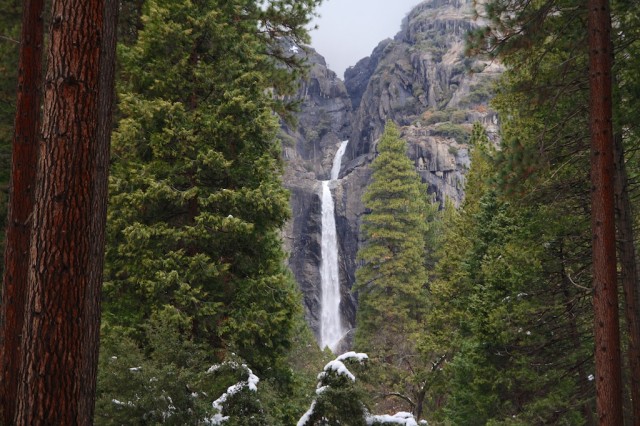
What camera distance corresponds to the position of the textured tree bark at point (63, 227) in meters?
2.95

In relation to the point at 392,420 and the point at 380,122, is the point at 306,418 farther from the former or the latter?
the point at 380,122

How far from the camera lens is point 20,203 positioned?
19.0 ft

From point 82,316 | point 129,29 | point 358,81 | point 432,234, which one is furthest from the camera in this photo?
point 358,81

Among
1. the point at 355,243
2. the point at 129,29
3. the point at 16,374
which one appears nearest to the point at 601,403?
the point at 16,374

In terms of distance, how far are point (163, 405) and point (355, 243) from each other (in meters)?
47.0

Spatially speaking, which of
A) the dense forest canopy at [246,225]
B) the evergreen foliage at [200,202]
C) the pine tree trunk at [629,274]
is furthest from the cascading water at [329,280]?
the pine tree trunk at [629,274]

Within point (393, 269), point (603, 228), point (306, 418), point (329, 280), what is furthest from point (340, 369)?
point (329, 280)

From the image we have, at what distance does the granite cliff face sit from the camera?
52250 millimetres

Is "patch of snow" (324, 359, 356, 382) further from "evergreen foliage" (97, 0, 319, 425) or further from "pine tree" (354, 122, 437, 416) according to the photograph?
"pine tree" (354, 122, 437, 416)

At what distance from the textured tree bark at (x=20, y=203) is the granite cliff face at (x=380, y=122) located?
3455 centimetres

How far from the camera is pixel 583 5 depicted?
21.7 feet

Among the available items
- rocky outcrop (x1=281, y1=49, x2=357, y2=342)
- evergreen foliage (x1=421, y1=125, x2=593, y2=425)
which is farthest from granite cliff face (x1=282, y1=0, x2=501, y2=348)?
evergreen foliage (x1=421, y1=125, x2=593, y2=425)

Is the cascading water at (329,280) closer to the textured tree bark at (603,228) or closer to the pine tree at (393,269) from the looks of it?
the pine tree at (393,269)

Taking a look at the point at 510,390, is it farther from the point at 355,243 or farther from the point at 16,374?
the point at 355,243
